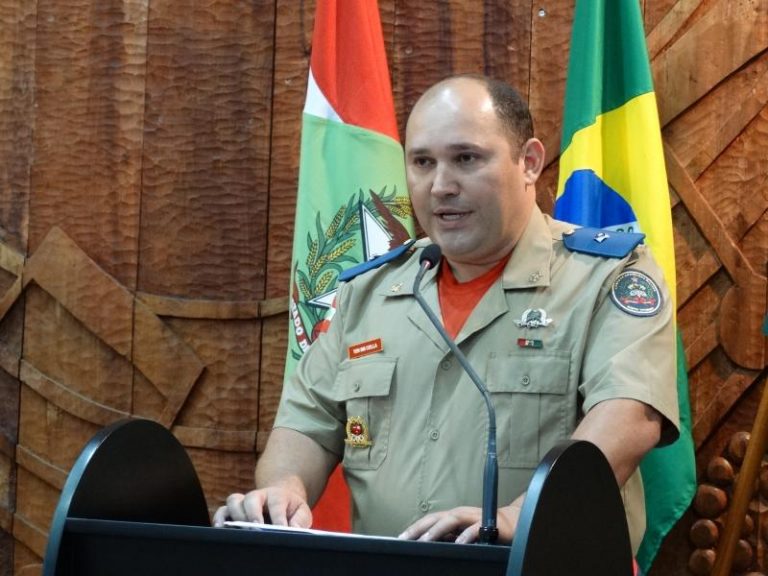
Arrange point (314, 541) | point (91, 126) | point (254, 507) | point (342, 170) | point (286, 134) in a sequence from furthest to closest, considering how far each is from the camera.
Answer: point (91, 126), point (286, 134), point (342, 170), point (254, 507), point (314, 541)

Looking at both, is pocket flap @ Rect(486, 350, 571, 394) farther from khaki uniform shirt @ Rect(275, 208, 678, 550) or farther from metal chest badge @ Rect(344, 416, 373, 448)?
metal chest badge @ Rect(344, 416, 373, 448)

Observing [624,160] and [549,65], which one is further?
[549,65]

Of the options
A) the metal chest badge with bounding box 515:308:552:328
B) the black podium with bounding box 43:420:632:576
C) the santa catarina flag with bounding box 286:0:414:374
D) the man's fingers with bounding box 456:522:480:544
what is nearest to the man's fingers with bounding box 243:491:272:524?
the black podium with bounding box 43:420:632:576

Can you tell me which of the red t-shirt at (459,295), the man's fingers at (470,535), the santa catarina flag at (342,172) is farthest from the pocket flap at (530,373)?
the santa catarina flag at (342,172)

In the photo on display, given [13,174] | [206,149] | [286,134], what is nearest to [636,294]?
[286,134]

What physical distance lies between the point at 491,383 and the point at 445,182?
1.07ft

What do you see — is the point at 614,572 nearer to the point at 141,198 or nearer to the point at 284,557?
the point at 284,557

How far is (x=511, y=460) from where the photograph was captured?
196 centimetres

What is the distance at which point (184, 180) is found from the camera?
3086 mm

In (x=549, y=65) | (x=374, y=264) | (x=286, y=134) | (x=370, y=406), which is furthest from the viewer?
(x=286, y=134)

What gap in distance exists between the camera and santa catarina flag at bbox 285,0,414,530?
9.09 ft

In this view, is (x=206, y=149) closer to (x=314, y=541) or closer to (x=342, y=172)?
(x=342, y=172)

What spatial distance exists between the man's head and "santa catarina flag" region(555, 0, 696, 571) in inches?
22.1

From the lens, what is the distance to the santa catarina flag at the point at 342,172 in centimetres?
277
